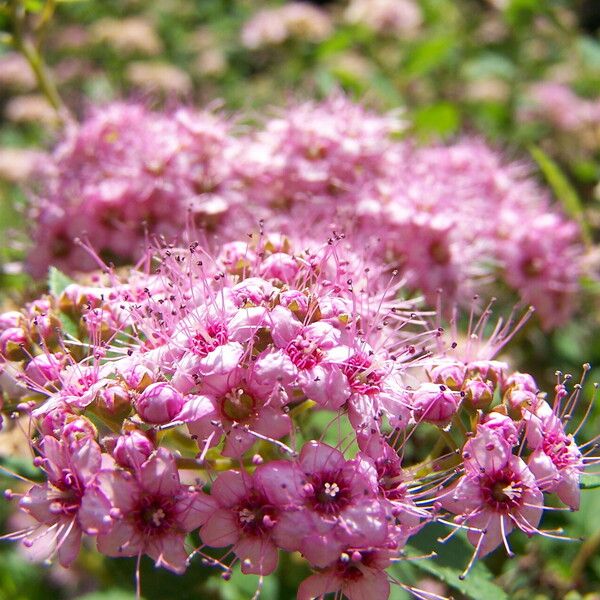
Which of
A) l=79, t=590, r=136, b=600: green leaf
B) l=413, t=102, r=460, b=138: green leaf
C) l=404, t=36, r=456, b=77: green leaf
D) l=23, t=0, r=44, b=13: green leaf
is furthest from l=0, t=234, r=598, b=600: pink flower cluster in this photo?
l=404, t=36, r=456, b=77: green leaf

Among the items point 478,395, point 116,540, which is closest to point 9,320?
point 116,540

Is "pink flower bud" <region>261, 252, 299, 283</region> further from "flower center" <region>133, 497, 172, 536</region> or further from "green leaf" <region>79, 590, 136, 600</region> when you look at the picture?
"green leaf" <region>79, 590, 136, 600</region>

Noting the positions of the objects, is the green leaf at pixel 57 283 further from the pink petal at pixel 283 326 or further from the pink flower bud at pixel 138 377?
the pink petal at pixel 283 326

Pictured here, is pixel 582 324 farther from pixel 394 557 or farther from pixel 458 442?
pixel 394 557

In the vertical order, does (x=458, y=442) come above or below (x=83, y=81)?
above

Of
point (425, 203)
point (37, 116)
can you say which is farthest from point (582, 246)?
point (37, 116)

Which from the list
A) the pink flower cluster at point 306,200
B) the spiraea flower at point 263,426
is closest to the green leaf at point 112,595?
the spiraea flower at point 263,426

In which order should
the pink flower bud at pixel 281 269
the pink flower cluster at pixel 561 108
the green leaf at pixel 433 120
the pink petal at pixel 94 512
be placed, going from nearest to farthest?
1. the pink petal at pixel 94 512
2. the pink flower bud at pixel 281 269
3. the green leaf at pixel 433 120
4. the pink flower cluster at pixel 561 108
